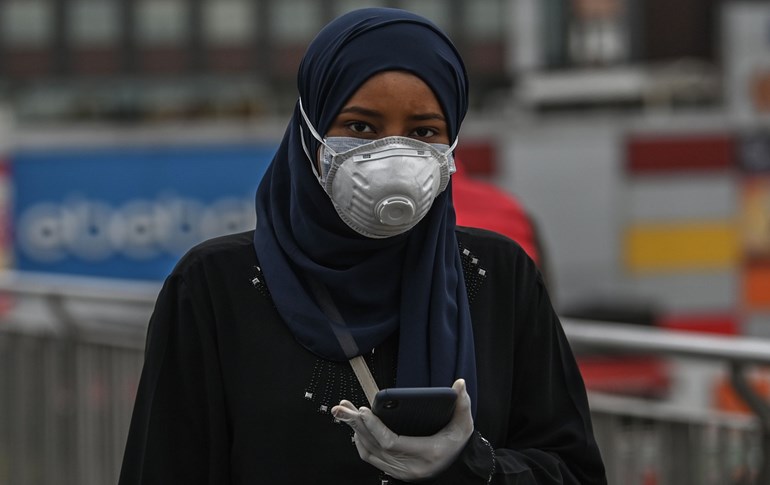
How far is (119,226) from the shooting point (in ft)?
60.4

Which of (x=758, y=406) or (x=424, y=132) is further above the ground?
(x=424, y=132)

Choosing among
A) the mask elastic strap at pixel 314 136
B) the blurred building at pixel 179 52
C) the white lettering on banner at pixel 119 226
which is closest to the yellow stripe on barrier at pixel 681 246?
the white lettering on banner at pixel 119 226

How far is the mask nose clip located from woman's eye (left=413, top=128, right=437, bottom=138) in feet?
0.42

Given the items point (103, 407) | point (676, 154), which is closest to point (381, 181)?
point (103, 407)

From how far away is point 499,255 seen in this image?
2.18 meters

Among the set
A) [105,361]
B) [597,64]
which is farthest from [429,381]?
[597,64]

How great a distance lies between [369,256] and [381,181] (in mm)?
139

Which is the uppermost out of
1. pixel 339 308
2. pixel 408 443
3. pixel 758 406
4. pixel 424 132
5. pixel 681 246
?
pixel 424 132

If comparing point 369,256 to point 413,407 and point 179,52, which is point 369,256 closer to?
point 413,407

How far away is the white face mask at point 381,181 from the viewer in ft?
6.49

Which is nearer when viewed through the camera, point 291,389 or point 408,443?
point 408,443

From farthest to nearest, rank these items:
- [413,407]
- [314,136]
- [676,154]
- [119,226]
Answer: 1. [676,154]
2. [119,226]
3. [314,136]
4. [413,407]

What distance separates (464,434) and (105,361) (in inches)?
159

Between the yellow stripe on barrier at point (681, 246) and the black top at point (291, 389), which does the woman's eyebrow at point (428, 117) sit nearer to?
the black top at point (291, 389)
